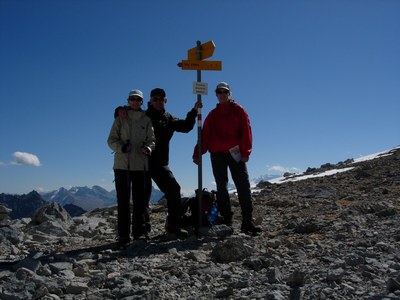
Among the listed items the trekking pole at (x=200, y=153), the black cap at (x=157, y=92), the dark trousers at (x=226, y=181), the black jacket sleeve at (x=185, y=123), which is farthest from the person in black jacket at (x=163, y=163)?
the dark trousers at (x=226, y=181)

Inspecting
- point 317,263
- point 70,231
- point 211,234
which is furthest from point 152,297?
point 70,231

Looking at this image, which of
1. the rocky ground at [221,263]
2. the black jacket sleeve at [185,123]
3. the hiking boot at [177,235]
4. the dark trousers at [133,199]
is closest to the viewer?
the rocky ground at [221,263]

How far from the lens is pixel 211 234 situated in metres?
7.79

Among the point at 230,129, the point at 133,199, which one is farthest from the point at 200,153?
the point at 133,199

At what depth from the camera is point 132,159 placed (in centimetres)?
756

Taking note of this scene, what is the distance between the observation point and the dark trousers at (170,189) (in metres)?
7.93

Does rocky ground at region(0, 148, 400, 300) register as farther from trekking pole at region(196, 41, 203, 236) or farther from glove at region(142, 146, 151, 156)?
glove at region(142, 146, 151, 156)

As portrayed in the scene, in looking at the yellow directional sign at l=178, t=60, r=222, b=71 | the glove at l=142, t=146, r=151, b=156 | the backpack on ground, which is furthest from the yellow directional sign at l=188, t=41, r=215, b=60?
→ the backpack on ground

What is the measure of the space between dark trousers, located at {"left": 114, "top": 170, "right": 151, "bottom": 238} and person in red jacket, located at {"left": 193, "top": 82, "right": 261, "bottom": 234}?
1.50 metres

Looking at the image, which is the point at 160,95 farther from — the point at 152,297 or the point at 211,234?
the point at 152,297

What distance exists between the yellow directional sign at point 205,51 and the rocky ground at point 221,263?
3.48 meters

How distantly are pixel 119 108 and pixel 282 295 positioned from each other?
4649 mm

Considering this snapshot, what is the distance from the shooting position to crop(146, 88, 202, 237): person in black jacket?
7.95 meters

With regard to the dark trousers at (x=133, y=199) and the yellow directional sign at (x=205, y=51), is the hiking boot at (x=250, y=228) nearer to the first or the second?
the dark trousers at (x=133, y=199)
